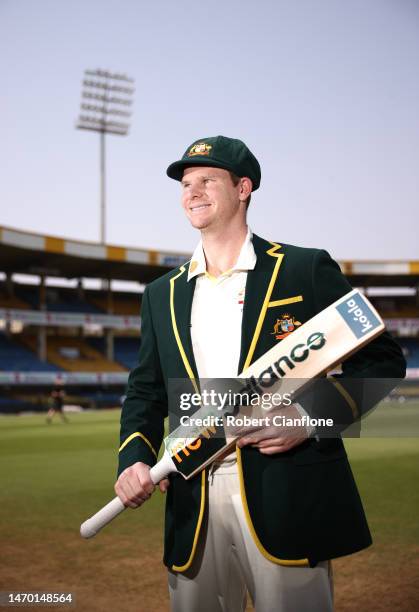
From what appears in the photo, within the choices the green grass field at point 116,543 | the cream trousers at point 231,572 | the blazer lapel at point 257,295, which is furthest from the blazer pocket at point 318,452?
the green grass field at point 116,543

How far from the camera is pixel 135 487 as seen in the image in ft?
7.02

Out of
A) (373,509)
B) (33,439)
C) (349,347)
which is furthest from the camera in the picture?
(33,439)

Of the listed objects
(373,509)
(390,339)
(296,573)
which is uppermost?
(390,339)

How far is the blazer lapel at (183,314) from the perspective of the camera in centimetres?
230

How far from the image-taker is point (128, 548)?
5.59 m

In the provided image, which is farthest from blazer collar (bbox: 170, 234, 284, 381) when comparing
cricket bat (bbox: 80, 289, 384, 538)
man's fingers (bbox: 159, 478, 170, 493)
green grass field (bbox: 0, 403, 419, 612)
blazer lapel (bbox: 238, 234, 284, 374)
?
green grass field (bbox: 0, 403, 419, 612)

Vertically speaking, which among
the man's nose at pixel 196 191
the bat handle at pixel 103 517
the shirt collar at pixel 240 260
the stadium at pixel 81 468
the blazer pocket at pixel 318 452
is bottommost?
the stadium at pixel 81 468

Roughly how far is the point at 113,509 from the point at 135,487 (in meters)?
0.10

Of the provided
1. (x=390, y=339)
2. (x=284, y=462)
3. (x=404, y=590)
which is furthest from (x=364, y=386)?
(x=404, y=590)

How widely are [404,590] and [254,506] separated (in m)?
2.91

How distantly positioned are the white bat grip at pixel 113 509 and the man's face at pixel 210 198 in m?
0.84

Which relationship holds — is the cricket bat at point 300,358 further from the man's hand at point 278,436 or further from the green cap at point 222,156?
the green cap at point 222,156

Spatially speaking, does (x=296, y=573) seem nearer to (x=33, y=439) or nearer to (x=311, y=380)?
(x=311, y=380)

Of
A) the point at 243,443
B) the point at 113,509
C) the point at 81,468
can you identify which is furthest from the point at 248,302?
the point at 81,468
